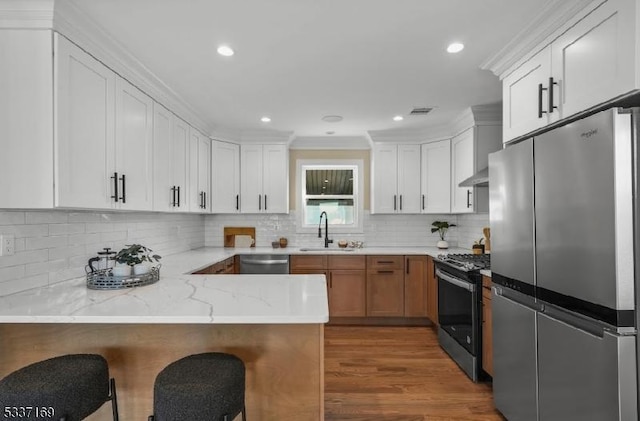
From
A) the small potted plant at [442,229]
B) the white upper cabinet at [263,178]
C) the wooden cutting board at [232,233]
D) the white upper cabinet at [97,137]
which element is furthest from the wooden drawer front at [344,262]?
the white upper cabinet at [97,137]

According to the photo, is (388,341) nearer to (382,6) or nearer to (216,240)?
(216,240)

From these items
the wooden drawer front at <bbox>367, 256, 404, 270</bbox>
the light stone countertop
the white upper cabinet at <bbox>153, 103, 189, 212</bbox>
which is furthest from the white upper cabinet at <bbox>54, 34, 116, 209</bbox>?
the wooden drawer front at <bbox>367, 256, 404, 270</bbox>

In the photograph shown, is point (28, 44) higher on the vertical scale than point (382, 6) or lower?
lower

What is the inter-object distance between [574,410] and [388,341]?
228 cm

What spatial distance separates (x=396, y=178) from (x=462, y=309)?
79.1 inches

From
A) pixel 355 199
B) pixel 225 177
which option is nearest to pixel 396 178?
pixel 355 199

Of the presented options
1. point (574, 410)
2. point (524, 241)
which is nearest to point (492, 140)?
point (524, 241)

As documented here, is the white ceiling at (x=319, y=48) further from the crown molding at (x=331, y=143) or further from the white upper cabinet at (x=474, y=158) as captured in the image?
the crown molding at (x=331, y=143)

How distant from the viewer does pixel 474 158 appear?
12.3 ft

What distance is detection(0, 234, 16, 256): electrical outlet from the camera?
190cm

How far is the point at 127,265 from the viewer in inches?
85.6

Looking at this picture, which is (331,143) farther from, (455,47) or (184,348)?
(184,348)

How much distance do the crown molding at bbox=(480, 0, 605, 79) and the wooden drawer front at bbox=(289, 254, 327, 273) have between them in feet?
8.76

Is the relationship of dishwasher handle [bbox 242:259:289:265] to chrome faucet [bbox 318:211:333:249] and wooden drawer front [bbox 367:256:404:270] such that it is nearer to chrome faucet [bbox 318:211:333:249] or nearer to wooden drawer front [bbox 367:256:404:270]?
chrome faucet [bbox 318:211:333:249]
